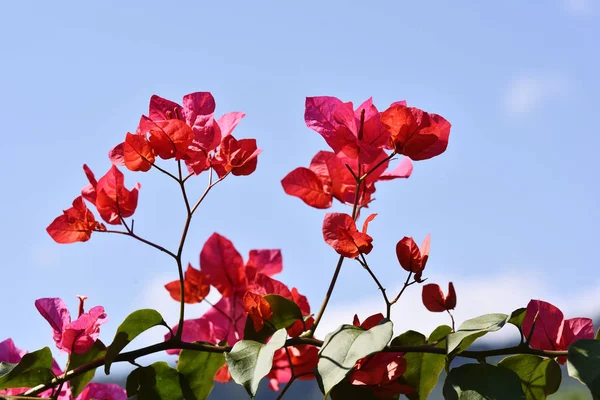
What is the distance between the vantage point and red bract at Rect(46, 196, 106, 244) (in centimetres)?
56

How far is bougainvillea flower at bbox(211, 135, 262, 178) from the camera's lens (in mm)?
515

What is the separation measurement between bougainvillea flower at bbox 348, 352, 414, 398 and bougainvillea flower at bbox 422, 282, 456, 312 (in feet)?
0.18

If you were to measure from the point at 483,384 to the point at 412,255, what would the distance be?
106 mm

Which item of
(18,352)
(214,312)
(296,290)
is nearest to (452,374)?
(296,290)

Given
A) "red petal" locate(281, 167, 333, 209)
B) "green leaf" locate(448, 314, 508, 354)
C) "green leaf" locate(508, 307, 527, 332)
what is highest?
"red petal" locate(281, 167, 333, 209)

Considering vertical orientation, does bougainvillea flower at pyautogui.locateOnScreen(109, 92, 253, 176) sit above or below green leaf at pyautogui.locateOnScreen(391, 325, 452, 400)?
above

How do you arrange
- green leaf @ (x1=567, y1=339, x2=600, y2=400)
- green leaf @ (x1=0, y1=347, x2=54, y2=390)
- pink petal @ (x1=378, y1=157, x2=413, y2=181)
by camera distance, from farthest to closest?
1. pink petal @ (x1=378, y1=157, x2=413, y2=181)
2. green leaf @ (x1=0, y1=347, x2=54, y2=390)
3. green leaf @ (x1=567, y1=339, x2=600, y2=400)

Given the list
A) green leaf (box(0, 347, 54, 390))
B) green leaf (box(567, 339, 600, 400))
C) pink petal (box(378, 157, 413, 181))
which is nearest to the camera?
green leaf (box(567, 339, 600, 400))

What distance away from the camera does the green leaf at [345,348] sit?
1.22 ft

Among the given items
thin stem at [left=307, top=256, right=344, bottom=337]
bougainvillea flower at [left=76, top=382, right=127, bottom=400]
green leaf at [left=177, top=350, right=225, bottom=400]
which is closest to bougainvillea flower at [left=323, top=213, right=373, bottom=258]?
thin stem at [left=307, top=256, right=344, bottom=337]

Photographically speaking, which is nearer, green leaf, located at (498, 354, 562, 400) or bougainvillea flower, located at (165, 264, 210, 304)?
green leaf, located at (498, 354, 562, 400)

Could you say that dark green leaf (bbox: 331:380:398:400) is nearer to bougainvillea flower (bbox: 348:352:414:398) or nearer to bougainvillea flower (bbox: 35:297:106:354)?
bougainvillea flower (bbox: 348:352:414:398)

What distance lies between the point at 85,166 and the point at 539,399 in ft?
1.28

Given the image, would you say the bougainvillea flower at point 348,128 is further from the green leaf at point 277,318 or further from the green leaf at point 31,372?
the green leaf at point 31,372
